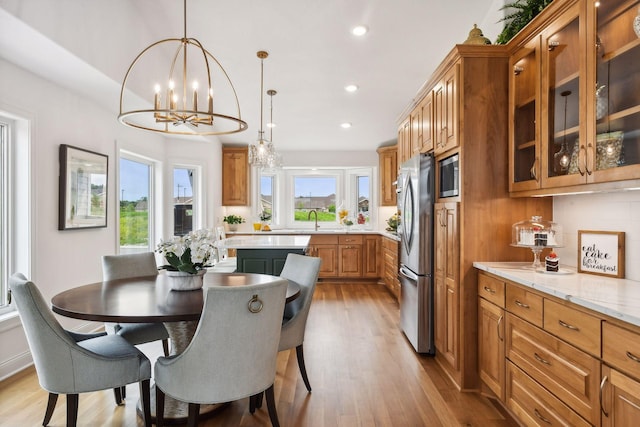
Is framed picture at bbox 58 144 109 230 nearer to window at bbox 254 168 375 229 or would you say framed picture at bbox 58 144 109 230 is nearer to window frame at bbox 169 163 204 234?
window frame at bbox 169 163 204 234

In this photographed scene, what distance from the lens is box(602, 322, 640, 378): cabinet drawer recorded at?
130cm

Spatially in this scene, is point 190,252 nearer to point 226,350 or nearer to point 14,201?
point 226,350

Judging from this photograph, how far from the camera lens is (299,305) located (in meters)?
2.54

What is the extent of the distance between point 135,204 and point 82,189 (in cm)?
130

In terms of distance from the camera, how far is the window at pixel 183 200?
561 cm

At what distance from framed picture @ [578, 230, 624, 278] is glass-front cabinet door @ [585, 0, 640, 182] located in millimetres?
468

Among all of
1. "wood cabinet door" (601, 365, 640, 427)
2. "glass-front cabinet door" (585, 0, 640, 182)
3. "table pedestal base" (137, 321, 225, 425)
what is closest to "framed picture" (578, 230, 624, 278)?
"glass-front cabinet door" (585, 0, 640, 182)

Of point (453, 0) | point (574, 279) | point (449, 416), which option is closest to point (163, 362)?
point (449, 416)

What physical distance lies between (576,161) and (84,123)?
394cm

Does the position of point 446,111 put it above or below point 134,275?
above

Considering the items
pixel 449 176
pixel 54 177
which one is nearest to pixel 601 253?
pixel 449 176

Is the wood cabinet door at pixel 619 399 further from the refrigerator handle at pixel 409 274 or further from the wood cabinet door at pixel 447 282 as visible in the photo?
the refrigerator handle at pixel 409 274

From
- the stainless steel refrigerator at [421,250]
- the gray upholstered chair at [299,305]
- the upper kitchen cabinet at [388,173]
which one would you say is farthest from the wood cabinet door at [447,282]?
the upper kitchen cabinet at [388,173]

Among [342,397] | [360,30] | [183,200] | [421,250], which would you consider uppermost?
[360,30]
